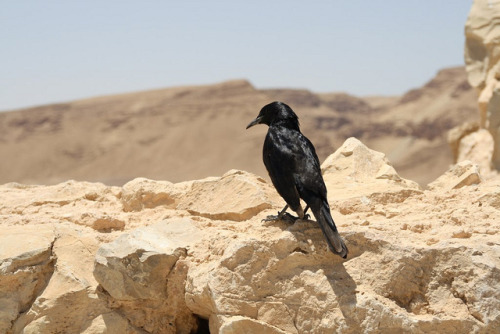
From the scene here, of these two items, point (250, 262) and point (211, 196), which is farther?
point (211, 196)

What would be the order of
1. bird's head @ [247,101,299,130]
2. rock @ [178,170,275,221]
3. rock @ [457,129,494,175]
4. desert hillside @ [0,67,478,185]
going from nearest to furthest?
bird's head @ [247,101,299,130], rock @ [178,170,275,221], rock @ [457,129,494,175], desert hillside @ [0,67,478,185]

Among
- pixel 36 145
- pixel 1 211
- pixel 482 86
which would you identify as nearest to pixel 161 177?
pixel 36 145

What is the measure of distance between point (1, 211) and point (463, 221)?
12.4ft

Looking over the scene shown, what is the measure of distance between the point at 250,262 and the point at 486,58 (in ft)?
40.2

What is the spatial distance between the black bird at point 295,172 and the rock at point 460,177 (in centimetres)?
179

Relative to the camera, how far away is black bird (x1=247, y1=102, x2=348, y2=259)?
3864 millimetres

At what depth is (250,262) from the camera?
4.01m

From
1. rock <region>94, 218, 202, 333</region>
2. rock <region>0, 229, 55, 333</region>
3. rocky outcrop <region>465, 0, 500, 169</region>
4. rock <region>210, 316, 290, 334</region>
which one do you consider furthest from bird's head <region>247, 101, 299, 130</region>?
rocky outcrop <region>465, 0, 500, 169</region>

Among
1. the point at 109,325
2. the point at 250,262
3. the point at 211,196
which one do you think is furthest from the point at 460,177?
the point at 109,325

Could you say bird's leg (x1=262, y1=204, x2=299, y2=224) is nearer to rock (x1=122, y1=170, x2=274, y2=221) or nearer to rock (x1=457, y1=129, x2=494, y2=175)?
rock (x1=122, y1=170, x2=274, y2=221)

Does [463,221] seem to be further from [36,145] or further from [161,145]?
[36,145]

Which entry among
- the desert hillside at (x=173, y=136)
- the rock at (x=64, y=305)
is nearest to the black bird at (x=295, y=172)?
the rock at (x=64, y=305)

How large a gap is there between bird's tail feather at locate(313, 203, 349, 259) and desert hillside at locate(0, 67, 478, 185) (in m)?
30.8

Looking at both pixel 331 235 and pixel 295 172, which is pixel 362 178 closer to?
pixel 295 172
